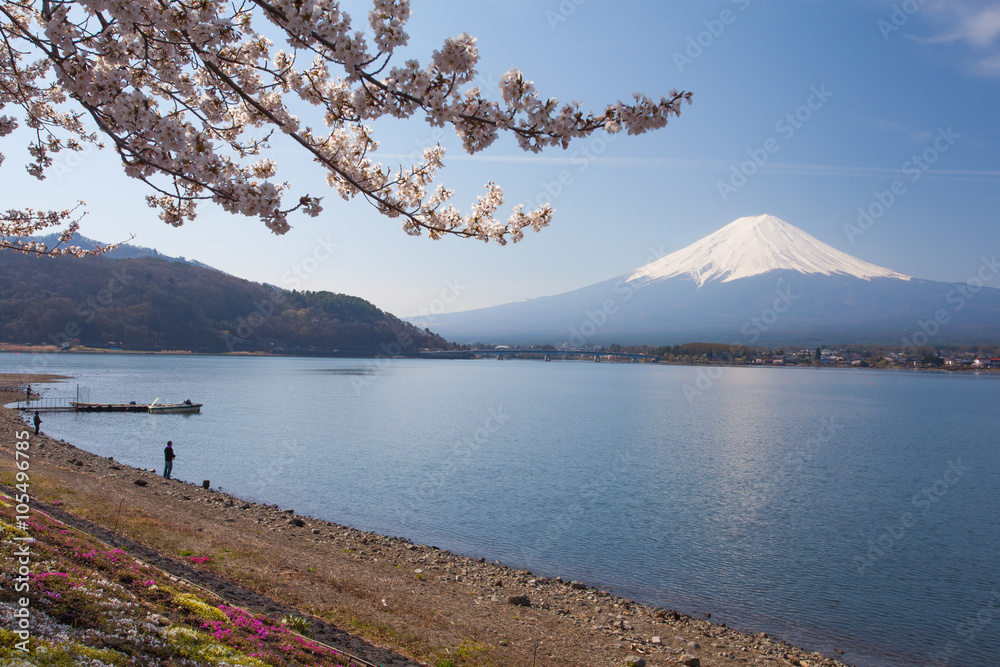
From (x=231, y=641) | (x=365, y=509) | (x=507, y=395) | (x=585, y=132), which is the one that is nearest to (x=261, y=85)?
(x=585, y=132)

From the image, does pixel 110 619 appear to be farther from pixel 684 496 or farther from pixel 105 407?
pixel 105 407

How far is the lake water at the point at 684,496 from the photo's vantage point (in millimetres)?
11664

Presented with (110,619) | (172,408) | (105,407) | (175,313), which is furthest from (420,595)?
(175,313)

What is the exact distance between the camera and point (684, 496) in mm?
20047

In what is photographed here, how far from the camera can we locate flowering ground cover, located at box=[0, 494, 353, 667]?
3.58 metres

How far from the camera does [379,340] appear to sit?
152m

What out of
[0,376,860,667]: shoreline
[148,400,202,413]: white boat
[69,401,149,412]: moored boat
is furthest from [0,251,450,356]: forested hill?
[0,376,860,667]: shoreline

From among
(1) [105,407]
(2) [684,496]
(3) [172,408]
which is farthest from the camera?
(3) [172,408]

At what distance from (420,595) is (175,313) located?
14716 cm

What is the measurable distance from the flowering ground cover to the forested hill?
141m

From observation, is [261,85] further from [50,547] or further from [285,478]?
[285,478]

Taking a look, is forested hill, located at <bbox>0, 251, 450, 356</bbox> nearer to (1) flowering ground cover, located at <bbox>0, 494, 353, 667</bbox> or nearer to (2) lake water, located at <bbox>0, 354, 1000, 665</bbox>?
(2) lake water, located at <bbox>0, 354, 1000, 665</bbox>

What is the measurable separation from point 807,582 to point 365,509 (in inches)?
462

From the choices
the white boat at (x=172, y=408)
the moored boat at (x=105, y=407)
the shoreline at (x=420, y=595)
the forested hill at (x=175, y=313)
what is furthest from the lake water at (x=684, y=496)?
the forested hill at (x=175, y=313)
